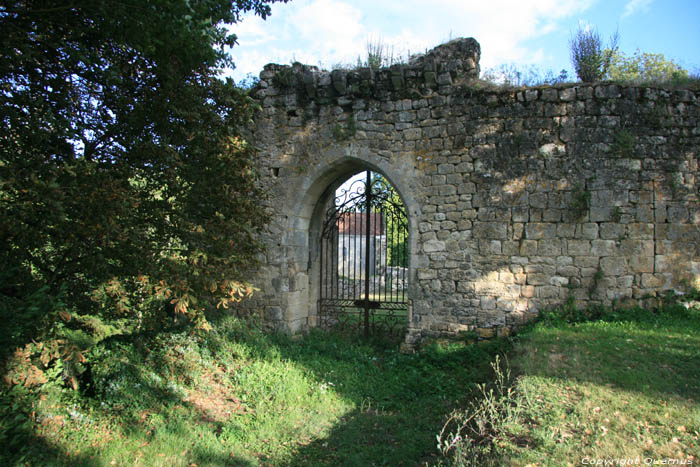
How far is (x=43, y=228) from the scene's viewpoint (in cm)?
369

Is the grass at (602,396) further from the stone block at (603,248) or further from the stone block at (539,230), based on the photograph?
the stone block at (539,230)

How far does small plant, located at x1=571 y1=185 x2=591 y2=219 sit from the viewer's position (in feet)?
20.6

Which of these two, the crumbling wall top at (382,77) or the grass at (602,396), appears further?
the crumbling wall top at (382,77)

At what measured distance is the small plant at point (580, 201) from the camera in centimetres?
628

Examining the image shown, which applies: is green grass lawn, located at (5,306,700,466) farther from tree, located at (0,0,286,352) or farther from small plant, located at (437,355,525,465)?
tree, located at (0,0,286,352)

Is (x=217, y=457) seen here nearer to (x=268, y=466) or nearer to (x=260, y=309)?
(x=268, y=466)

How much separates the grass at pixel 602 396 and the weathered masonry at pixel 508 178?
2.65ft

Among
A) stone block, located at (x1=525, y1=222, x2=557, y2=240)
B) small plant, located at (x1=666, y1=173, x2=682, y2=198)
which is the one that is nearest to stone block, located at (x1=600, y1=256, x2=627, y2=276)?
stone block, located at (x1=525, y1=222, x2=557, y2=240)

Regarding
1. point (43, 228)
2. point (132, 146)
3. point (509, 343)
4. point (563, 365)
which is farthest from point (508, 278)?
point (43, 228)

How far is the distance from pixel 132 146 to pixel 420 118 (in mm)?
4363

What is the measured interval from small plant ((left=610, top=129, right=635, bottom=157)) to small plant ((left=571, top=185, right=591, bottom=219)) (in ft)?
2.36

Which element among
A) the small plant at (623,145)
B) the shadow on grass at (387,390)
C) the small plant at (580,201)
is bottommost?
the shadow on grass at (387,390)

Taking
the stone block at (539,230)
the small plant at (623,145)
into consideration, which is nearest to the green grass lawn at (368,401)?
the stone block at (539,230)

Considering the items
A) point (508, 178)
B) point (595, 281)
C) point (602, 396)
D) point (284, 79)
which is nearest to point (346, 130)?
point (284, 79)
